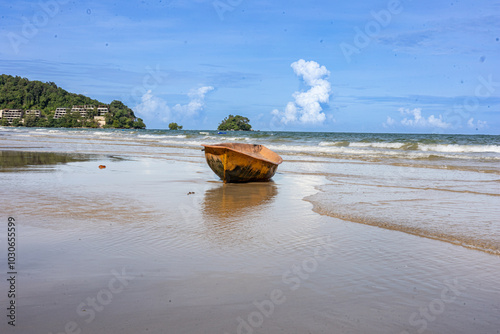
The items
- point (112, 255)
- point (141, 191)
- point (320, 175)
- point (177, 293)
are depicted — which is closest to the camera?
point (177, 293)

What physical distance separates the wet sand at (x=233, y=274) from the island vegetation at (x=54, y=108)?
12732 centimetres

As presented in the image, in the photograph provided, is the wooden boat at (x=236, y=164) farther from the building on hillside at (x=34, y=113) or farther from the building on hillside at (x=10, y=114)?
the building on hillside at (x=10, y=114)

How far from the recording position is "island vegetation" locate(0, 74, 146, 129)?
431 ft

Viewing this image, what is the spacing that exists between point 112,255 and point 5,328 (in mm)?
1551

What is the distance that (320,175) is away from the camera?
42.5 ft

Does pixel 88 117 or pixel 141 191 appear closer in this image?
pixel 141 191

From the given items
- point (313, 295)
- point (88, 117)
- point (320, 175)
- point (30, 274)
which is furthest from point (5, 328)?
point (88, 117)

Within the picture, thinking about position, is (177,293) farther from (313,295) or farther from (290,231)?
(290,231)

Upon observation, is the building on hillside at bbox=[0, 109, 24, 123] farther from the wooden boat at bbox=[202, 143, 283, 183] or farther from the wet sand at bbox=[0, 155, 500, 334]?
the wet sand at bbox=[0, 155, 500, 334]

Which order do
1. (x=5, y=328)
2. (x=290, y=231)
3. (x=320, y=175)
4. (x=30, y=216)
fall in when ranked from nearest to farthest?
(x=5, y=328) → (x=290, y=231) → (x=30, y=216) → (x=320, y=175)

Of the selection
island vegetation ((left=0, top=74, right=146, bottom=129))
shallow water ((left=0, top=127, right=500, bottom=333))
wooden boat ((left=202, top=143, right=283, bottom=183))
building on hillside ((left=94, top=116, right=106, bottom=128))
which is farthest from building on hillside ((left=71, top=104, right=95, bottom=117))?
shallow water ((left=0, top=127, right=500, bottom=333))

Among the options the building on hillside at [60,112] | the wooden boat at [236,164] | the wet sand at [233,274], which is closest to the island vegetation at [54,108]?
the building on hillside at [60,112]

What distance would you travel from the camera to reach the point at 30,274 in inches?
140

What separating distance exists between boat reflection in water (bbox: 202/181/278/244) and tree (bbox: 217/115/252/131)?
10194 cm
